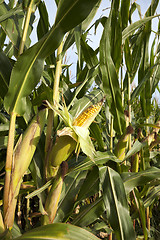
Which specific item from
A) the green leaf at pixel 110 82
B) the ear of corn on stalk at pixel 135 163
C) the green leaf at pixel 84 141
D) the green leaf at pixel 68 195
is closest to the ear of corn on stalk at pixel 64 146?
the green leaf at pixel 84 141

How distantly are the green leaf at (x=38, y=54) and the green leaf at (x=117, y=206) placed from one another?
0.42 m

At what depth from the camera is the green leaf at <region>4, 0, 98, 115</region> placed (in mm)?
577

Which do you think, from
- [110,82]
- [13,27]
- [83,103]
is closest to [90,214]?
[83,103]

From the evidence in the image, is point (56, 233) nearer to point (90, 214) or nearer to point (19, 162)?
point (19, 162)

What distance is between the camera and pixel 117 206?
72cm

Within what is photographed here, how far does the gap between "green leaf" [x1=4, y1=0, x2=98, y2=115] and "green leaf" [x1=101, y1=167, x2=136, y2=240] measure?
16.6 inches

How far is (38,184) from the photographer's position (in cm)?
72

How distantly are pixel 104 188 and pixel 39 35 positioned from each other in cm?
78

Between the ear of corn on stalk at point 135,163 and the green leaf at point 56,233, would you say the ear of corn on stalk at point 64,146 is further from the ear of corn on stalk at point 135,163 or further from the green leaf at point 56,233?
the ear of corn on stalk at point 135,163

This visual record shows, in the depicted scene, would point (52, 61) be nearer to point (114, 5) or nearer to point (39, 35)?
point (39, 35)

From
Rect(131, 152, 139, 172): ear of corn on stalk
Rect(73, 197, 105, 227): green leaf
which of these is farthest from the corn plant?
Rect(131, 152, 139, 172): ear of corn on stalk

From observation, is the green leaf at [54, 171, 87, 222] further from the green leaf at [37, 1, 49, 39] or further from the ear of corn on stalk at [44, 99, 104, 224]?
the green leaf at [37, 1, 49, 39]

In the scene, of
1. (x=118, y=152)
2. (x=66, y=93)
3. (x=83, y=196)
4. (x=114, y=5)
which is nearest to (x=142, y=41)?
(x=114, y=5)

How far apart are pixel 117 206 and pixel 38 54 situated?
1.96 feet
